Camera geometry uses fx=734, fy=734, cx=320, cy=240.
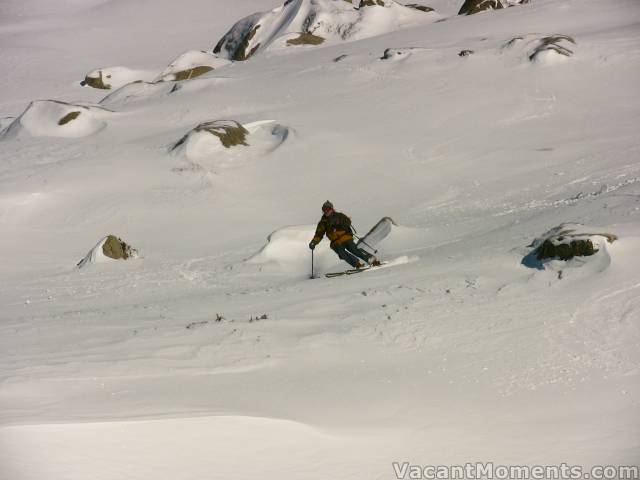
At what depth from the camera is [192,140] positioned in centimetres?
2075

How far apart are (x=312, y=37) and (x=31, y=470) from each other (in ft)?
107

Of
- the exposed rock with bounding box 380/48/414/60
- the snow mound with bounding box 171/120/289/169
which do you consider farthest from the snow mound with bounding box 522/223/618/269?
the exposed rock with bounding box 380/48/414/60

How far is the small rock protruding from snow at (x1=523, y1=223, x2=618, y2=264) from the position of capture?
912 centimetres

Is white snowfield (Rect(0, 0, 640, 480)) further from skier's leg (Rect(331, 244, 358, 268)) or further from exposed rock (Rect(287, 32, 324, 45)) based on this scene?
exposed rock (Rect(287, 32, 324, 45))

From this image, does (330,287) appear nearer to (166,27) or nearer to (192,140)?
(192,140)

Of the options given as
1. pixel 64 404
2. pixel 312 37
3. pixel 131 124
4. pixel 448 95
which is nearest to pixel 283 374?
pixel 64 404

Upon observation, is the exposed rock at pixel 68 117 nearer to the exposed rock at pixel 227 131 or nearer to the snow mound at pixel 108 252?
the exposed rock at pixel 227 131

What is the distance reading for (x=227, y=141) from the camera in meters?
21.1

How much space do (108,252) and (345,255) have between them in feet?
18.7

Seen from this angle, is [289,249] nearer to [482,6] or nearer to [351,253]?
[351,253]

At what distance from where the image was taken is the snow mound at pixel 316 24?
117ft

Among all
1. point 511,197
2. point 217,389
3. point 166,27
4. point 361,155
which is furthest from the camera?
point 166,27

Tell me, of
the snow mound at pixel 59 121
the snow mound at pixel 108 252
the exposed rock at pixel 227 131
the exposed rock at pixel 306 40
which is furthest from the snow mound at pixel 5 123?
the snow mound at pixel 108 252

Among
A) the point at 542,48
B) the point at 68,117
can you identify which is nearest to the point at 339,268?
the point at 542,48
